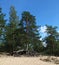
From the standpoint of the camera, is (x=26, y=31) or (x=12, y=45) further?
(x=12, y=45)

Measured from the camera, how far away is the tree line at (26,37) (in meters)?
49.6

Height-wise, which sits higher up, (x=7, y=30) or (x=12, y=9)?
(x=12, y=9)

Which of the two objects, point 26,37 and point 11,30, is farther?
point 11,30

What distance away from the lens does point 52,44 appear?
57.1 m

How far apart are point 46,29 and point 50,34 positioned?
1773mm

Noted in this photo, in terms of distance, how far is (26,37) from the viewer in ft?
160

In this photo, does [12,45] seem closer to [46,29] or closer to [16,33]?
[16,33]

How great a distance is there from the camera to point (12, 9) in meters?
71.2

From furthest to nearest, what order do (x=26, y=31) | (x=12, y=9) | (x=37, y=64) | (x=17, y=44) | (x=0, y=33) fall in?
(x=12, y=9), (x=17, y=44), (x=26, y=31), (x=0, y=33), (x=37, y=64)

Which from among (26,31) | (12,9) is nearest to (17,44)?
(26,31)

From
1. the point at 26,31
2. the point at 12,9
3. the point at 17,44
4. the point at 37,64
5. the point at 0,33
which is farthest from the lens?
the point at 12,9

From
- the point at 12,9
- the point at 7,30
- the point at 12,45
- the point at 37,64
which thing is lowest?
the point at 37,64

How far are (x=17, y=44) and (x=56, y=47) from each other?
1065 cm

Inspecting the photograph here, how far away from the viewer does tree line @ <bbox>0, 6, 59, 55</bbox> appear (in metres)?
49.6
